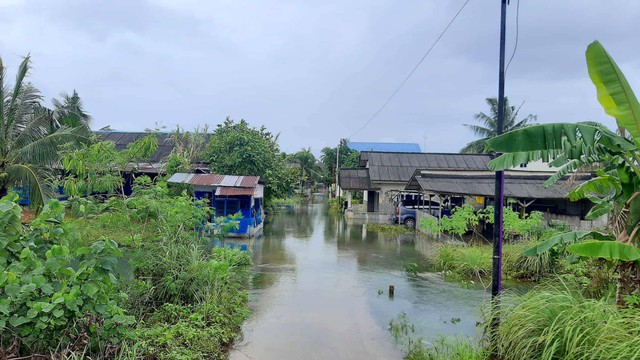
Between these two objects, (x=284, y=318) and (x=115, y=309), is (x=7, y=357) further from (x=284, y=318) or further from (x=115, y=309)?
(x=284, y=318)

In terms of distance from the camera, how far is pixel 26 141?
11766 millimetres

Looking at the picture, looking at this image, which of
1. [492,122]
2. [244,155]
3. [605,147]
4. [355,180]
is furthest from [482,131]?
[605,147]

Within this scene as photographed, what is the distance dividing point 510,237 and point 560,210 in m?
6.57

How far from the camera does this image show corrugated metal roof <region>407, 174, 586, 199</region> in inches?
635

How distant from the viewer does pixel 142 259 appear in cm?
633

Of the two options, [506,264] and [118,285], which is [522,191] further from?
[118,285]

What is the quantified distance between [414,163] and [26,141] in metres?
22.6

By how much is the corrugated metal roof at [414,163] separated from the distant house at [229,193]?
11319 mm

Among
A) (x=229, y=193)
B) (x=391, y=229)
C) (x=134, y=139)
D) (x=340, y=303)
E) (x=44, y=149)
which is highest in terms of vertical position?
(x=134, y=139)

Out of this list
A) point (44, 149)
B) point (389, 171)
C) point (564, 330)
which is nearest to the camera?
point (564, 330)

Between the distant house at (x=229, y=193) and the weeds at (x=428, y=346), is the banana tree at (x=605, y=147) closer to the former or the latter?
the weeds at (x=428, y=346)

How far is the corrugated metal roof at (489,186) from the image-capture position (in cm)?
1614

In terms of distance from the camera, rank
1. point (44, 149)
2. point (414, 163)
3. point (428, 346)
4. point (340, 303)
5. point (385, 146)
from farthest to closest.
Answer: point (385, 146), point (414, 163), point (44, 149), point (340, 303), point (428, 346)

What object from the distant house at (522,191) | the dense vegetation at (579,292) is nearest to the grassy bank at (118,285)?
the dense vegetation at (579,292)
